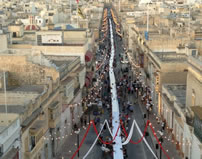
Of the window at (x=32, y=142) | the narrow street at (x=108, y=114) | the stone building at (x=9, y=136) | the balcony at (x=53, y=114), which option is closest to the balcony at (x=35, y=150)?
the window at (x=32, y=142)

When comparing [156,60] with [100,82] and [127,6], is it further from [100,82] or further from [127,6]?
[127,6]

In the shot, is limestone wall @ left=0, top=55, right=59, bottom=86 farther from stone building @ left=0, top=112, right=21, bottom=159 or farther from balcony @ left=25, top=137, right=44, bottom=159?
stone building @ left=0, top=112, right=21, bottom=159

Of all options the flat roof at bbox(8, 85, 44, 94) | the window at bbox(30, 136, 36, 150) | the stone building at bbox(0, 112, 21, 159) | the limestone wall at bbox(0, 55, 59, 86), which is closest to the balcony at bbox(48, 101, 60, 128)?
the flat roof at bbox(8, 85, 44, 94)

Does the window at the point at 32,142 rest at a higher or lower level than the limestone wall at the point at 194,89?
lower

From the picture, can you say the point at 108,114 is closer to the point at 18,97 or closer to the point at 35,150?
the point at 18,97

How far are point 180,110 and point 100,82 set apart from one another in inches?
891

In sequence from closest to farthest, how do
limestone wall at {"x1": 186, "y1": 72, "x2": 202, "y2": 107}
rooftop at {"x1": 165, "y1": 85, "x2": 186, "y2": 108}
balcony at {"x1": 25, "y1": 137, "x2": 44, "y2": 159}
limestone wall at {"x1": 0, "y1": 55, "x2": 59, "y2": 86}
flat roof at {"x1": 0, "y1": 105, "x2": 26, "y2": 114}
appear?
flat roof at {"x1": 0, "y1": 105, "x2": 26, "y2": 114}, balcony at {"x1": 25, "y1": 137, "x2": 44, "y2": 159}, limestone wall at {"x1": 186, "y1": 72, "x2": 202, "y2": 107}, limestone wall at {"x1": 0, "y1": 55, "x2": 59, "y2": 86}, rooftop at {"x1": 165, "y1": 85, "x2": 186, "y2": 108}

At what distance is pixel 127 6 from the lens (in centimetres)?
15788

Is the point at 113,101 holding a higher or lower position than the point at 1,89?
lower

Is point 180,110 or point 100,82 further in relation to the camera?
point 100,82

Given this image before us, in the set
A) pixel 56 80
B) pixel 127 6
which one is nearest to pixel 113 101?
pixel 56 80

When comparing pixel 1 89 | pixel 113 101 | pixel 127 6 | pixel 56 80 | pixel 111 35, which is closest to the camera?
pixel 1 89

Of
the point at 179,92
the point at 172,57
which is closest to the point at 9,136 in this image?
the point at 179,92

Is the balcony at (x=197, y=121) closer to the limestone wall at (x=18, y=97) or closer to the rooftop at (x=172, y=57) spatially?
the limestone wall at (x=18, y=97)
